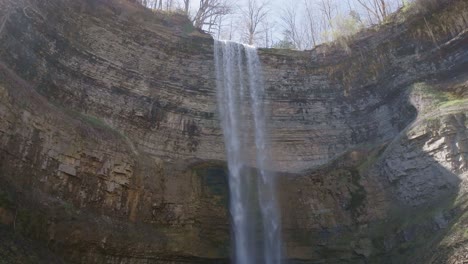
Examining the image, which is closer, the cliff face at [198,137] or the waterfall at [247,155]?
the cliff face at [198,137]

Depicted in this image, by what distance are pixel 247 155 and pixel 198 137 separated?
224cm

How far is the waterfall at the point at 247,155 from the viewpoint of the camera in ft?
49.6

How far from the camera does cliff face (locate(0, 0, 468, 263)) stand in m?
12.4

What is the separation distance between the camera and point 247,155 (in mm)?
17625

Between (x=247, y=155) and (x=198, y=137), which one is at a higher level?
(x=198, y=137)

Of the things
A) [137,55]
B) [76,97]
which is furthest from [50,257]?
[137,55]

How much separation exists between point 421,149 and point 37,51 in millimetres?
13797

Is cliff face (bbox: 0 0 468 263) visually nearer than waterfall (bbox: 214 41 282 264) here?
Yes

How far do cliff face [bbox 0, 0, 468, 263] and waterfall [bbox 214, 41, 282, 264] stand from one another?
45 centimetres

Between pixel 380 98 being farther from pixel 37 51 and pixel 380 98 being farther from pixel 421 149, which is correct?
pixel 37 51

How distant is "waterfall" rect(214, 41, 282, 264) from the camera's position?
49.6 ft

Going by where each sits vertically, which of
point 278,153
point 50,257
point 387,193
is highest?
point 278,153

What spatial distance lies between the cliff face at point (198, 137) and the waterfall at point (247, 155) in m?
0.45

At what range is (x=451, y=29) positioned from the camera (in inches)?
669
